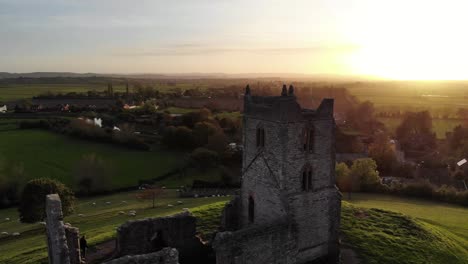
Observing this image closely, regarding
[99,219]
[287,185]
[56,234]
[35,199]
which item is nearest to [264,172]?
[287,185]

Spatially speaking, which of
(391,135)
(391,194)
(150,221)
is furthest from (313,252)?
(391,135)

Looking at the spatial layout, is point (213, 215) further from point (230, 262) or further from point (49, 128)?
point (49, 128)

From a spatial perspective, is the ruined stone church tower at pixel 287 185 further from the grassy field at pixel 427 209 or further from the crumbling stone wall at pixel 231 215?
the grassy field at pixel 427 209

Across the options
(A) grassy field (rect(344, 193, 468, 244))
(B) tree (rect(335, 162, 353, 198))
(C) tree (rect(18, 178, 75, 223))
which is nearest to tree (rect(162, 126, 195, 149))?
(B) tree (rect(335, 162, 353, 198))

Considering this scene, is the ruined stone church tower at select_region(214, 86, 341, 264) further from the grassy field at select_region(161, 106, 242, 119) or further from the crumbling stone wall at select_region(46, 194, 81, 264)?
the grassy field at select_region(161, 106, 242, 119)

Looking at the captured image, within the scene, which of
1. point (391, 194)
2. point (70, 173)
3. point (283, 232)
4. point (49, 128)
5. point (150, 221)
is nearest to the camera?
point (283, 232)

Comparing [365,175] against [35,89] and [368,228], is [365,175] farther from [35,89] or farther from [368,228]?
[35,89]

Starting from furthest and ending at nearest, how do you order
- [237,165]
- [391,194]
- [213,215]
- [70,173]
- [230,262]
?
[237,165] < [70,173] < [391,194] < [213,215] < [230,262]
